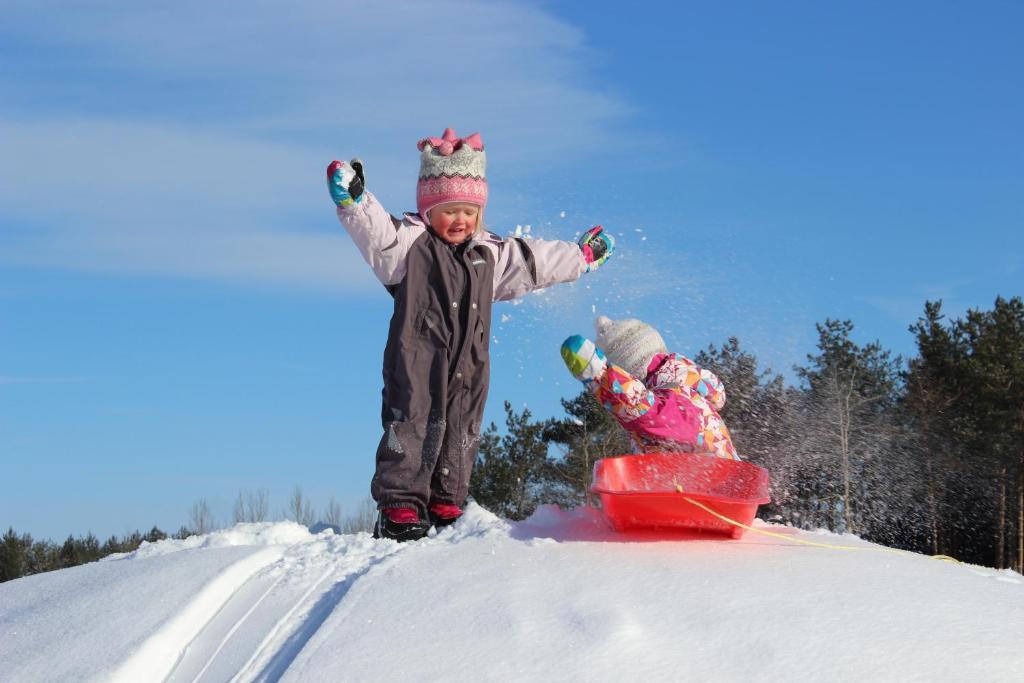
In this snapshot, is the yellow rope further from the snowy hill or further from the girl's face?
the girl's face

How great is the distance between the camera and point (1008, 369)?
1537 cm

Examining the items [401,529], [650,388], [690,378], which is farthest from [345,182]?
[690,378]

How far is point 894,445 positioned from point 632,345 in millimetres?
9639

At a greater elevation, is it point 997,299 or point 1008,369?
point 997,299

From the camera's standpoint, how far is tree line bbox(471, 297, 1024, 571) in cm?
1024

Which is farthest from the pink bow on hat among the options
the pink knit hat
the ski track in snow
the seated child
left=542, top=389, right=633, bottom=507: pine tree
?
left=542, top=389, right=633, bottom=507: pine tree

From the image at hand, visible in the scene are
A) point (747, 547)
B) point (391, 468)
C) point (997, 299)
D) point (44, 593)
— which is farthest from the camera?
point (997, 299)

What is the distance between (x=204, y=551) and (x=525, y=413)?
1212 centimetres

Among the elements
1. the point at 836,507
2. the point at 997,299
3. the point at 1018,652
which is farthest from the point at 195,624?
the point at 997,299

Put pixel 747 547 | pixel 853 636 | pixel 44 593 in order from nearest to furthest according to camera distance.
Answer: pixel 853 636
pixel 747 547
pixel 44 593

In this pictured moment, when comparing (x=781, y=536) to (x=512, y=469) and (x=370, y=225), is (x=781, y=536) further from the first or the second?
(x=512, y=469)

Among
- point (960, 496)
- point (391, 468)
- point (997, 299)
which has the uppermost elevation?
point (997, 299)

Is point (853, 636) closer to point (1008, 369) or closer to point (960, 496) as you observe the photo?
point (960, 496)

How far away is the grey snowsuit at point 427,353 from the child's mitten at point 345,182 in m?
0.05
